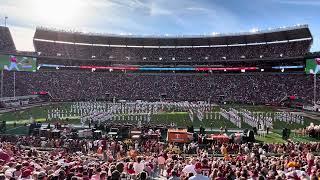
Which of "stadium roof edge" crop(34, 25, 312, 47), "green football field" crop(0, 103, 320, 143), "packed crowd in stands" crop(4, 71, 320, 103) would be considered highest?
"stadium roof edge" crop(34, 25, 312, 47)

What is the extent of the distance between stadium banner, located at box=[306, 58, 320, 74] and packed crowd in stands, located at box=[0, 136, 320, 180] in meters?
42.2

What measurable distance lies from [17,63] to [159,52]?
30.1 m

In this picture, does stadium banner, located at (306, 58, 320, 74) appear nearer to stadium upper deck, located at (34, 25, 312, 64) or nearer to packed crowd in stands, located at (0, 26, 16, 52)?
stadium upper deck, located at (34, 25, 312, 64)

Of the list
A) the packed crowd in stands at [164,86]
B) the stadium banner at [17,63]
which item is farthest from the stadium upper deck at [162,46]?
the stadium banner at [17,63]

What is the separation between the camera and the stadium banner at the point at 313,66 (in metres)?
61.5

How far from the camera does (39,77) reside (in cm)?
7681

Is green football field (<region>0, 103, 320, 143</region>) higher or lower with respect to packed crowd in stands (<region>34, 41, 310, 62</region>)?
lower

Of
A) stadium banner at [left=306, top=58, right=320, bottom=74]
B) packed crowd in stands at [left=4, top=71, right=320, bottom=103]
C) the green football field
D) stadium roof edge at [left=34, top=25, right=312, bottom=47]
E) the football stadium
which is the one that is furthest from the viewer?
stadium roof edge at [left=34, top=25, right=312, bottom=47]

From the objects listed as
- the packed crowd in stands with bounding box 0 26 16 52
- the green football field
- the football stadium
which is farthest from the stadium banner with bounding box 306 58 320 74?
the packed crowd in stands with bounding box 0 26 16 52

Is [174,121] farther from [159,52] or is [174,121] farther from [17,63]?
[159,52]

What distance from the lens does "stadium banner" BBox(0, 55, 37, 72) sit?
2601 inches

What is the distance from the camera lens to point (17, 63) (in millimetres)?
68125

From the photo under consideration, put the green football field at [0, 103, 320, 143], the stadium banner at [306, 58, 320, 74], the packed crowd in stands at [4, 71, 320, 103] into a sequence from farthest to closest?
the packed crowd in stands at [4, 71, 320, 103] < the stadium banner at [306, 58, 320, 74] < the green football field at [0, 103, 320, 143]

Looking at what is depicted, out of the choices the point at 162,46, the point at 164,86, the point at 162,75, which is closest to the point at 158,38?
the point at 162,46
